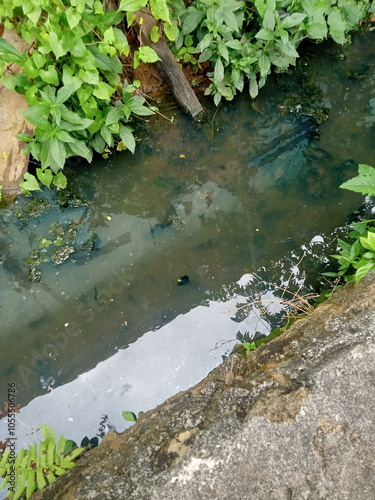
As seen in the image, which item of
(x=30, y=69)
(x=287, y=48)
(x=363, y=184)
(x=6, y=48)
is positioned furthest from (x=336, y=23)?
(x=6, y=48)

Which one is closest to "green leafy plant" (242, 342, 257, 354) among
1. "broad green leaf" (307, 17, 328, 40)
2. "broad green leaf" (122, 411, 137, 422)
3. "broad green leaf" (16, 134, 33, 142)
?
"broad green leaf" (122, 411, 137, 422)

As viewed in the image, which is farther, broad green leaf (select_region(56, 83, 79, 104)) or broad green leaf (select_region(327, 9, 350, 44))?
broad green leaf (select_region(327, 9, 350, 44))

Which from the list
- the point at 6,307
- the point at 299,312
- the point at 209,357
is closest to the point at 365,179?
the point at 299,312

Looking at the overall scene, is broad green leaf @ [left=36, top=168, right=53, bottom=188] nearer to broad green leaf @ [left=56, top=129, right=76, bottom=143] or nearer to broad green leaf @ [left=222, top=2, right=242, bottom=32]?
broad green leaf @ [left=56, top=129, right=76, bottom=143]

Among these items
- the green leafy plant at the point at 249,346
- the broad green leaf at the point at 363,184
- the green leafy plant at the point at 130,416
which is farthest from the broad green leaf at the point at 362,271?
the green leafy plant at the point at 130,416

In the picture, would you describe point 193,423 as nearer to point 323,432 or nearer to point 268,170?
point 323,432

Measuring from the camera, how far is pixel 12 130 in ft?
9.91

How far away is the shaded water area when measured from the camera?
2.84m

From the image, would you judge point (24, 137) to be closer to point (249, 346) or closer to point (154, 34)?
point (154, 34)

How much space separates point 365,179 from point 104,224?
6.91 feet

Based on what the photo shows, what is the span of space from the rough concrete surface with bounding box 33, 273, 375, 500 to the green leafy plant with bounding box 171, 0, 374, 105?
234 centimetres

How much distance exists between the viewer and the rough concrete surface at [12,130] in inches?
111

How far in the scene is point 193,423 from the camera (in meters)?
1.89

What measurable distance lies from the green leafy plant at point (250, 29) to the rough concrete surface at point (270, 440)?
7.66 ft
